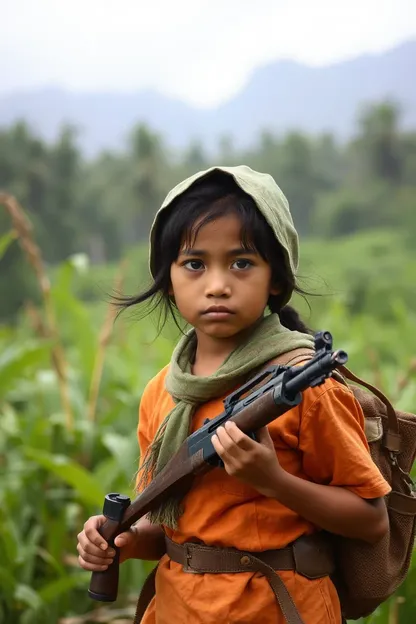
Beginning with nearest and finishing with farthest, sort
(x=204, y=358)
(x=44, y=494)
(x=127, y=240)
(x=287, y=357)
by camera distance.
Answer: (x=287, y=357), (x=204, y=358), (x=44, y=494), (x=127, y=240)

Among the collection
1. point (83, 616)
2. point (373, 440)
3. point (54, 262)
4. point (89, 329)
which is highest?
point (373, 440)

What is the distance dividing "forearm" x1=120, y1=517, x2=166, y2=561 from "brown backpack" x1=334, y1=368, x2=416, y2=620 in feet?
0.90

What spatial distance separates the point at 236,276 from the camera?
43.9 inches

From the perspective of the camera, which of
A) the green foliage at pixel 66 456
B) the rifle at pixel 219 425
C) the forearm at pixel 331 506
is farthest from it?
the green foliage at pixel 66 456

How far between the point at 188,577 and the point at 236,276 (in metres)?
0.42

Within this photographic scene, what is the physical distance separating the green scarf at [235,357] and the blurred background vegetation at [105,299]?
17 cm

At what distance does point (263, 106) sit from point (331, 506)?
13470 mm

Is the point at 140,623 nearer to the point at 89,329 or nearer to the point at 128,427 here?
A: the point at 128,427

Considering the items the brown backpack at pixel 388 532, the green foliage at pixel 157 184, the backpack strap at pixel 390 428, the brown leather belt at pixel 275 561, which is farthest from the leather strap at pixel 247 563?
the green foliage at pixel 157 184

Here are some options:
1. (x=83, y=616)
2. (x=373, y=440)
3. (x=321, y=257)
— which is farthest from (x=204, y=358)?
(x=321, y=257)

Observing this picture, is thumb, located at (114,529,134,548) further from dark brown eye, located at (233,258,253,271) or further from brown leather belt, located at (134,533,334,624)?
dark brown eye, located at (233,258,253,271)

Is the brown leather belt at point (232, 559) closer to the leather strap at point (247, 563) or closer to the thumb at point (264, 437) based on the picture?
the leather strap at point (247, 563)

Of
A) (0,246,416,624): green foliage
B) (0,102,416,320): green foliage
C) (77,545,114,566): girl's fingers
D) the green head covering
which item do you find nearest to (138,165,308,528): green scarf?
the green head covering

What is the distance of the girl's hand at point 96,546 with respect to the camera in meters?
1.20
